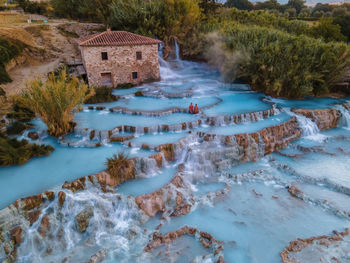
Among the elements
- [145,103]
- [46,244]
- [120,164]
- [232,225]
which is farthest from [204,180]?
[145,103]

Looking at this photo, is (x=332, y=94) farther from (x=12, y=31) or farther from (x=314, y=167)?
(x=12, y=31)

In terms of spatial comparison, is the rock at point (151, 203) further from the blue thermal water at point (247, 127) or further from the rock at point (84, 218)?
the blue thermal water at point (247, 127)

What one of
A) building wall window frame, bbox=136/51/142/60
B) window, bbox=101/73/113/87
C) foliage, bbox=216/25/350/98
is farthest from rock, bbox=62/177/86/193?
foliage, bbox=216/25/350/98

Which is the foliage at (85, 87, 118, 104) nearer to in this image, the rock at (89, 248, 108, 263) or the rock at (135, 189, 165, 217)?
the rock at (135, 189, 165, 217)

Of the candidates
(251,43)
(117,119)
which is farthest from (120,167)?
(251,43)

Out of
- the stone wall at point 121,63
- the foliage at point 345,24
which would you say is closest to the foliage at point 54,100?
the stone wall at point 121,63

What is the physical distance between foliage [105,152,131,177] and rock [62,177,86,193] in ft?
3.80

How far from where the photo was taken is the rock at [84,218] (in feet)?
29.7

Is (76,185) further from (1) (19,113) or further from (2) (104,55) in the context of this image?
(2) (104,55)

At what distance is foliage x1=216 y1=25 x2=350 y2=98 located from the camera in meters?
19.4

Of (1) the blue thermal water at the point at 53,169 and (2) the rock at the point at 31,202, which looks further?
(1) the blue thermal water at the point at 53,169

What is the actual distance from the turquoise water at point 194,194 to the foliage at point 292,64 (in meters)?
4.24

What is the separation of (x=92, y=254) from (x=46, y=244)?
169cm

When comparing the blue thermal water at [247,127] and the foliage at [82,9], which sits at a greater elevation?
the foliage at [82,9]
